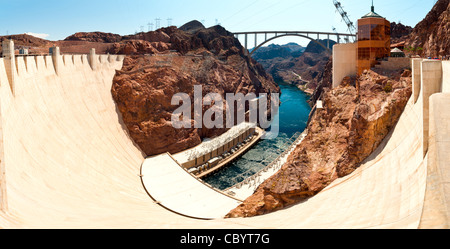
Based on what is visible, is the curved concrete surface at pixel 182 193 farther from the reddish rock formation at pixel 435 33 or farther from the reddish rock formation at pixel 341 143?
the reddish rock formation at pixel 435 33

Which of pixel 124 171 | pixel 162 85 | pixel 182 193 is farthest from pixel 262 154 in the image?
pixel 124 171

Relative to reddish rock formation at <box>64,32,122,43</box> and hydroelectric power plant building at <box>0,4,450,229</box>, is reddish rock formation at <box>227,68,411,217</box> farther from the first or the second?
reddish rock formation at <box>64,32,122,43</box>

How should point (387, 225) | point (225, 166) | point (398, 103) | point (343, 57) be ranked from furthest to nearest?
point (225, 166)
point (343, 57)
point (398, 103)
point (387, 225)

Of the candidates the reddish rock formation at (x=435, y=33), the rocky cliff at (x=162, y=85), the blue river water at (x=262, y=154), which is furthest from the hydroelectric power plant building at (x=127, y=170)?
the reddish rock formation at (x=435, y=33)

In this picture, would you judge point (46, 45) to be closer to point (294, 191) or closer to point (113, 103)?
point (113, 103)

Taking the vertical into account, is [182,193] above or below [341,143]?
below

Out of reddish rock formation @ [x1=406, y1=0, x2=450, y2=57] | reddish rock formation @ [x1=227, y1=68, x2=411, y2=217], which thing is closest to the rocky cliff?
reddish rock formation @ [x1=227, y1=68, x2=411, y2=217]

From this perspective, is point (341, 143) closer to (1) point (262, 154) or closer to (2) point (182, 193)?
(2) point (182, 193)

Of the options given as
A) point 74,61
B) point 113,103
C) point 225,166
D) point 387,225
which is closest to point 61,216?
point 387,225
